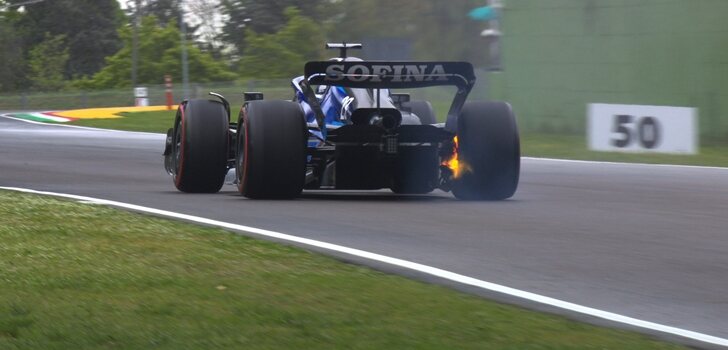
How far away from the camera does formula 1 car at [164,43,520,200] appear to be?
11516 millimetres

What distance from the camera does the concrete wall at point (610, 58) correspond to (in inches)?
1025

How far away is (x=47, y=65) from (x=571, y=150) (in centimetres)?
5999

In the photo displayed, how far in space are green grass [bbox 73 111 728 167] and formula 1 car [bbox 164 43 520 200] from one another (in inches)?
324

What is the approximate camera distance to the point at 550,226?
403 inches

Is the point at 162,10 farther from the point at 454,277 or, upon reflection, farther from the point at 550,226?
the point at 454,277

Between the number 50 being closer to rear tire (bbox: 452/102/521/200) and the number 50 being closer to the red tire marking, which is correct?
rear tire (bbox: 452/102/521/200)

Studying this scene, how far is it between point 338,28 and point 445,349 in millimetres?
68821

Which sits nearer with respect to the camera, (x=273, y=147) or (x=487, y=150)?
(x=273, y=147)

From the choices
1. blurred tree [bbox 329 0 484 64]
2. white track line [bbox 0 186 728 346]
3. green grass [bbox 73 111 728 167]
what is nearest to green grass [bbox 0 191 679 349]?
white track line [bbox 0 186 728 346]

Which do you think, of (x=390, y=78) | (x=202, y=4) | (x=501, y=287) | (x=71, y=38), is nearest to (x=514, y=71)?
(x=390, y=78)

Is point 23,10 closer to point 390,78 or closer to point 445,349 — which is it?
point 390,78

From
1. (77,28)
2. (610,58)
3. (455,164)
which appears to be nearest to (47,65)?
(77,28)

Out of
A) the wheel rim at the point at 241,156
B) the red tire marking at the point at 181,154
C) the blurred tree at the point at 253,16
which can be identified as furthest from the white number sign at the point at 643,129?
the blurred tree at the point at 253,16

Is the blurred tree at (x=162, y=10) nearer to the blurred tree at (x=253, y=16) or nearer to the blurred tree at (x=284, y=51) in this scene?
the blurred tree at (x=253, y=16)
